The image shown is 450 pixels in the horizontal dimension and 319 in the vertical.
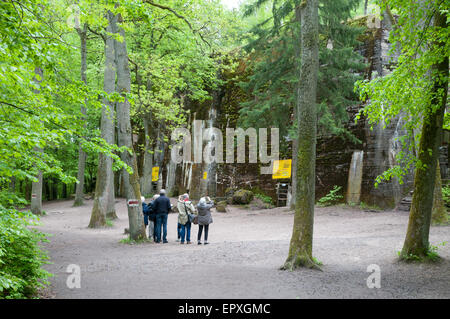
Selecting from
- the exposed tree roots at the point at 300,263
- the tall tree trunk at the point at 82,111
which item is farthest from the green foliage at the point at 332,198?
the tall tree trunk at the point at 82,111

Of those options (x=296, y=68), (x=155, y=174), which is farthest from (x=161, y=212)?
(x=155, y=174)

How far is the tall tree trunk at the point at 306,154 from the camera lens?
711cm

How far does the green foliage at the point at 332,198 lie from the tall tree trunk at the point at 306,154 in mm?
11016

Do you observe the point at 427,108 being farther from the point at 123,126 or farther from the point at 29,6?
the point at 123,126

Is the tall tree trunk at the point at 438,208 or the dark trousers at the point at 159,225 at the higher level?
the tall tree trunk at the point at 438,208

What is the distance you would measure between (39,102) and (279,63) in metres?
13.1

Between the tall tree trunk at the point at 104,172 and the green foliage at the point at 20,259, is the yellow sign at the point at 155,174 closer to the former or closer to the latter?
the tall tree trunk at the point at 104,172

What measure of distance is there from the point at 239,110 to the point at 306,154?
12.4 meters

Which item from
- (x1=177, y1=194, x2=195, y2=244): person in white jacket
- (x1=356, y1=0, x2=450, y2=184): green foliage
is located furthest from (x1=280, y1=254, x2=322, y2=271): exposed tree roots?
(x1=177, y1=194, x2=195, y2=244): person in white jacket

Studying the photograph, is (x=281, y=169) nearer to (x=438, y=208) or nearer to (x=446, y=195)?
(x=446, y=195)

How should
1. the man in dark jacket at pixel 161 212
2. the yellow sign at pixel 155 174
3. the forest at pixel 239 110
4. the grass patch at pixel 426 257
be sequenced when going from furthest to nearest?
the yellow sign at pixel 155 174 < the man in dark jacket at pixel 161 212 < the grass patch at pixel 426 257 < the forest at pixel 239 110

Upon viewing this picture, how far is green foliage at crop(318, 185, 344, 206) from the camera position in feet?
57.7

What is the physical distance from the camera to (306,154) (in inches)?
283

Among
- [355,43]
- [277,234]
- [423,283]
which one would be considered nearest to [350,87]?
[355,43]
